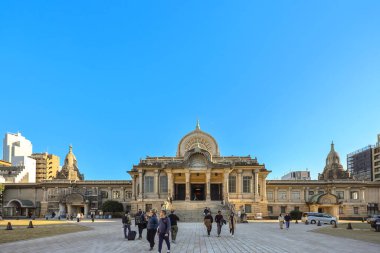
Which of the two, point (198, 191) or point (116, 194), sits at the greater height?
point (198, 191)

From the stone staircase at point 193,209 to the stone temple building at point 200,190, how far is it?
0.47 ft

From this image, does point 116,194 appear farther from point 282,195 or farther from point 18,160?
point 18,160

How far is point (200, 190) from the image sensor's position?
85.7 meters

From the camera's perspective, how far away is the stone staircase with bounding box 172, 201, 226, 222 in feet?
218

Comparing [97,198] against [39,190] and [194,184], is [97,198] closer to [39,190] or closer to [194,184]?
[39,190]

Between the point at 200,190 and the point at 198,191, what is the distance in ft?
1.35

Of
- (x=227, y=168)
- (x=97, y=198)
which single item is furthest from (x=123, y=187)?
(x=227, y=168)

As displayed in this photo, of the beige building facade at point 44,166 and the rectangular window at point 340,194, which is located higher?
the beige building facade at point 44,166

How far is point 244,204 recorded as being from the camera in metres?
79.8

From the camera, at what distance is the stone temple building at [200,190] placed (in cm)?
7869

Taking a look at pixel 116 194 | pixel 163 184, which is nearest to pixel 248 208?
pixel 163 184

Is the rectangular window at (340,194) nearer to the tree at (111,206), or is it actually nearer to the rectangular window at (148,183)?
the rectangular window at (148,183)

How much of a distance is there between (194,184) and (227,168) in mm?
8654

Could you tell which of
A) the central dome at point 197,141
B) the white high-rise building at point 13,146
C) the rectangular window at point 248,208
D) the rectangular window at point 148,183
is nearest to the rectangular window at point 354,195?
the rectangular window at point 248,208
